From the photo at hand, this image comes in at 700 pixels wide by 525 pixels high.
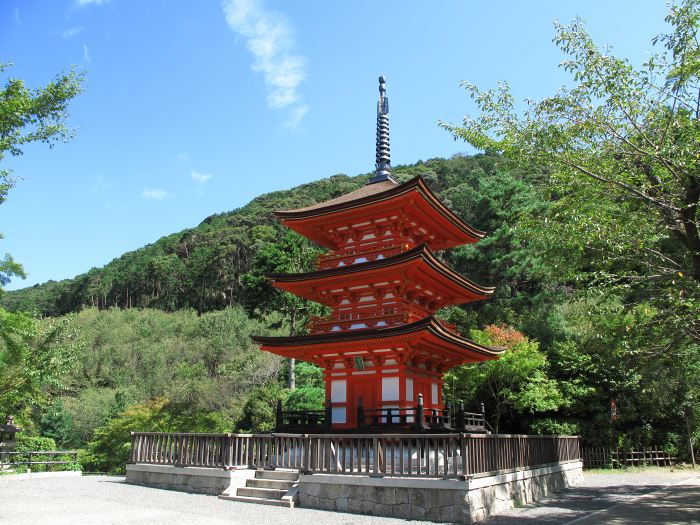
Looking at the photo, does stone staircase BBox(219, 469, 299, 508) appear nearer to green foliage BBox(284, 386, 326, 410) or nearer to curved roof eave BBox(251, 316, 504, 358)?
curved roof eave BBox(251, 316, 504, 358)

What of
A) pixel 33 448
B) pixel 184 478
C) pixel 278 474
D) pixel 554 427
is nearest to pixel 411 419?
pixel 278 474

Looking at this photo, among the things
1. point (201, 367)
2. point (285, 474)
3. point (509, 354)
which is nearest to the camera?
point (285, 474)

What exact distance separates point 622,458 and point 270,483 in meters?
19.4

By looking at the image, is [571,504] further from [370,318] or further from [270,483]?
[270,483]

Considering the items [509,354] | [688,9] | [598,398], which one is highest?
[688,9]

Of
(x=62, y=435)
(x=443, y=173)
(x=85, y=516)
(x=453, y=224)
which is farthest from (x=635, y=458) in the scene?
(x=443, y=173)

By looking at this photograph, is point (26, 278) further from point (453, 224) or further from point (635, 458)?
point (635, 458)

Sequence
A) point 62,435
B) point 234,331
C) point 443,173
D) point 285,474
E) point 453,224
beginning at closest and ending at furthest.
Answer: point 285,474 < point 453,224 < point 62,435 < point 234,331 < point 443,173

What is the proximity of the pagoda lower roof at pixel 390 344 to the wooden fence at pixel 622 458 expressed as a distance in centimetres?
1106

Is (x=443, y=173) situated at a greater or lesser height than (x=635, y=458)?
greater

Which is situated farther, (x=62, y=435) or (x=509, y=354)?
(x=62, y=435)

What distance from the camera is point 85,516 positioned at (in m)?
10.6

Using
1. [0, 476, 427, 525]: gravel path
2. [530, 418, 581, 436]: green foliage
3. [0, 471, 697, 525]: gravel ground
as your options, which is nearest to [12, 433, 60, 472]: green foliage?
[0, 471, 697, 525]: gravel ground

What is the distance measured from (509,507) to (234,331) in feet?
158
